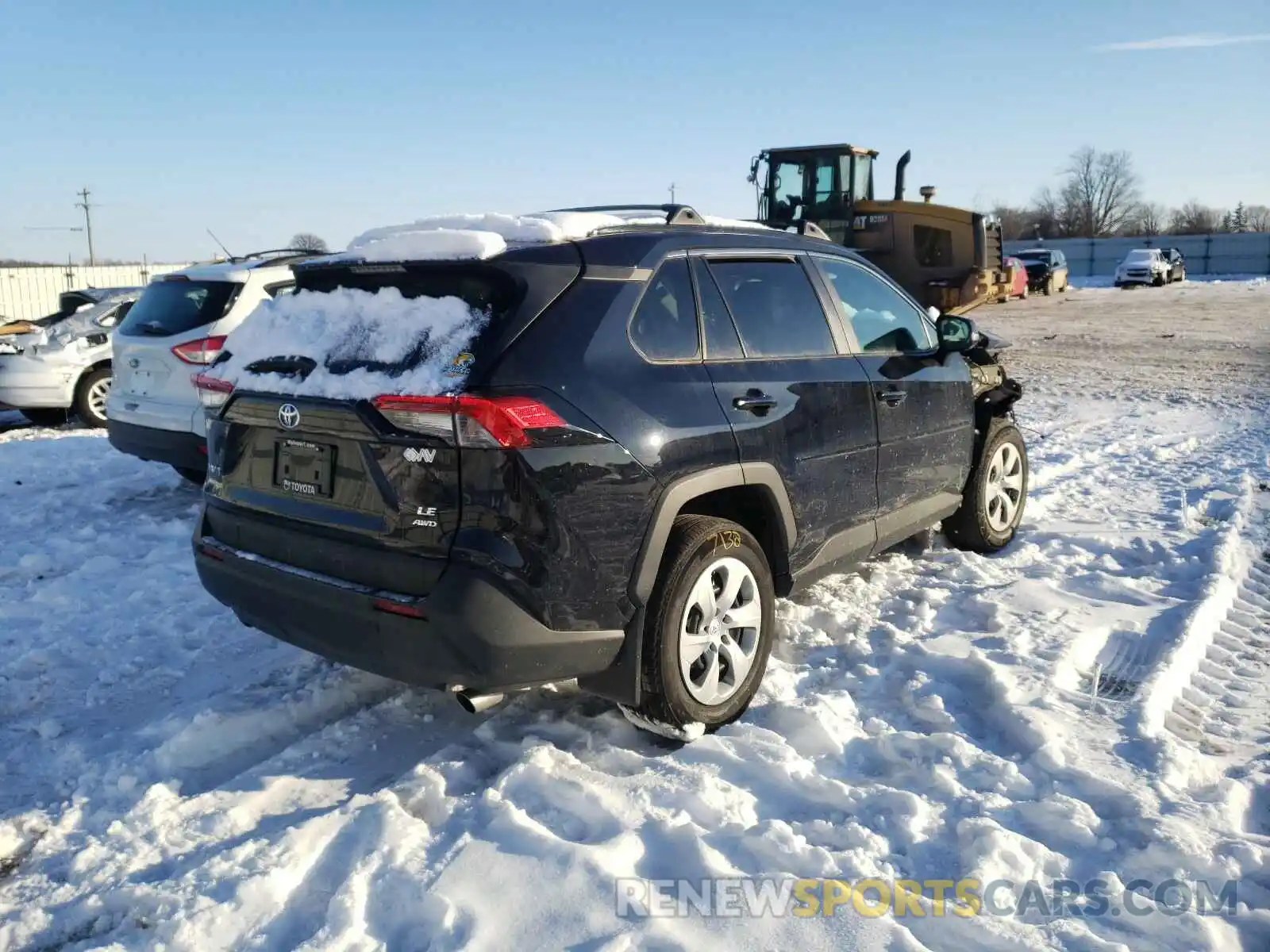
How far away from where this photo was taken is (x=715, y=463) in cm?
356

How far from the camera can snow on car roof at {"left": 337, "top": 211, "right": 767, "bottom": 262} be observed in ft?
10.8

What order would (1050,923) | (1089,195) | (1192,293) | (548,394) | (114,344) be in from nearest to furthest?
(1050,923) → (548,394) → (114,344) → (1192,293) → (1089,195)

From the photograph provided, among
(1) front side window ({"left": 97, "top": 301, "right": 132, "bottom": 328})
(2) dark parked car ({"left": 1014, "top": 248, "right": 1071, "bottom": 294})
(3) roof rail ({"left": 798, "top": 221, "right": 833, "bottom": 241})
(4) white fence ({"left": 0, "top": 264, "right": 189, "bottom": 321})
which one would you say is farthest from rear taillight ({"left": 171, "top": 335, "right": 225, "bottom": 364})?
(2) dark parked car ({"left": 1014, "top": 248, "right": 1071, "bottom": 294})


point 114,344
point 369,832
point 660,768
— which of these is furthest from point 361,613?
point 114,344

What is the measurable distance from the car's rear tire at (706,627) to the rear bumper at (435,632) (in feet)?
0.69

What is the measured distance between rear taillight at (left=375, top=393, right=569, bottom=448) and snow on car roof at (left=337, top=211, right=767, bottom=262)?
58 cm

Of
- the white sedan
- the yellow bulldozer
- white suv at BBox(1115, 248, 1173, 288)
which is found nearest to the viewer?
the white sedan

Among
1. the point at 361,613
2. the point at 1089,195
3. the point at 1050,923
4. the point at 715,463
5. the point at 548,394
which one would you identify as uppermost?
the point at 1089,195

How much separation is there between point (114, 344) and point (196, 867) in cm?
593

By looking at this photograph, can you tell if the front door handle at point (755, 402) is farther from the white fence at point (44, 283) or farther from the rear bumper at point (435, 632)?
the white fence at point (44, 283)

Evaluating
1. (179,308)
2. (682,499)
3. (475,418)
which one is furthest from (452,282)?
(179,308)

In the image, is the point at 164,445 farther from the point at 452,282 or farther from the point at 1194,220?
the point at 1194,220

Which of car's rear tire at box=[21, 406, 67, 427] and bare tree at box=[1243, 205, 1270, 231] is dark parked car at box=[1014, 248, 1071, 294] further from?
bare tree at box=[1243, 205, 1270, 231]

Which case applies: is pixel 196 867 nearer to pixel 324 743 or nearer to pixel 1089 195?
pixel 324 743
